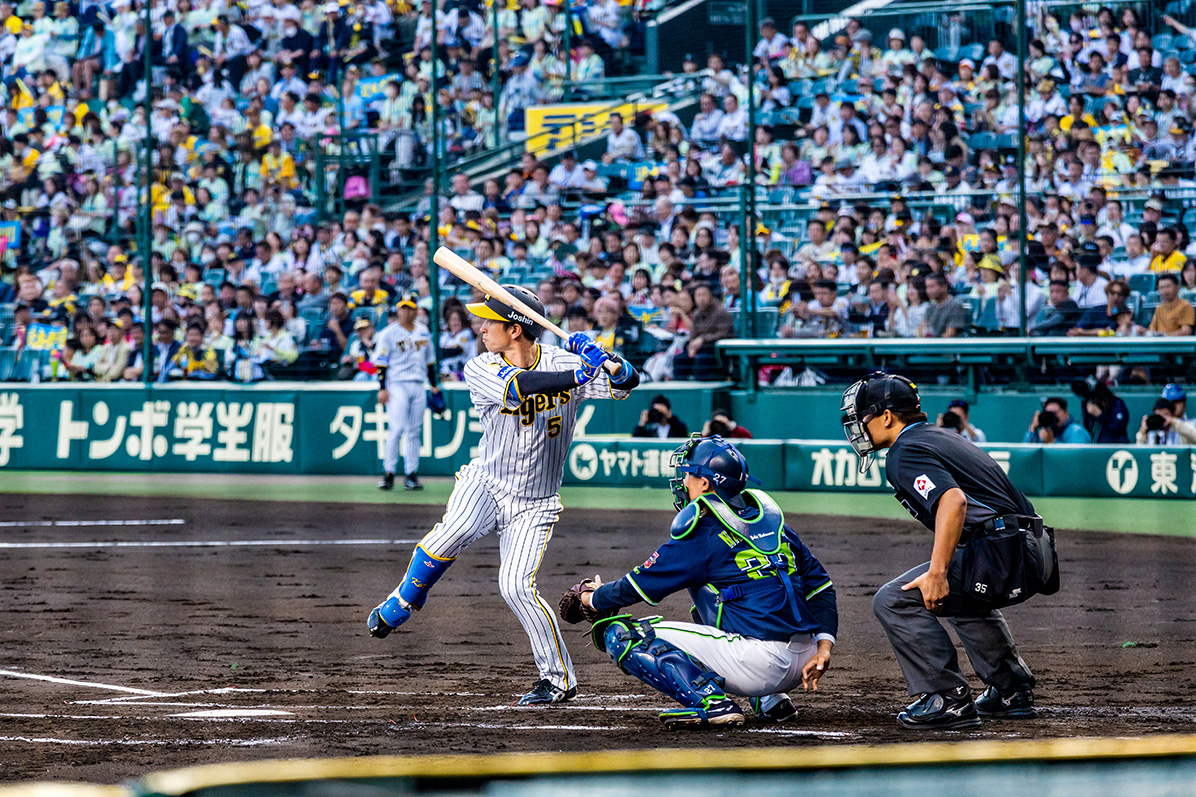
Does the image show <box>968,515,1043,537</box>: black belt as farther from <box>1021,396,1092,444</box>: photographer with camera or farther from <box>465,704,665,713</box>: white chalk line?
<box>1021,396,1092,444</box>: photographer with camera

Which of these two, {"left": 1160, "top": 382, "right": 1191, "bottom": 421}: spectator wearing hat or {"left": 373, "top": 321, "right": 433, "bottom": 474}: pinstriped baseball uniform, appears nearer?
{"left": 1160, "top": 382, "right": 1191, "bottom": 421}: spectator wearing hat

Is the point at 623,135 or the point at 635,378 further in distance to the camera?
the point at 623,135

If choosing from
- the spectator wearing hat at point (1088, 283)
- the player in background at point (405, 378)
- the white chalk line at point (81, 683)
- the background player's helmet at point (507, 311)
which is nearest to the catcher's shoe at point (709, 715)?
the background player's helmet at point (507, 311)

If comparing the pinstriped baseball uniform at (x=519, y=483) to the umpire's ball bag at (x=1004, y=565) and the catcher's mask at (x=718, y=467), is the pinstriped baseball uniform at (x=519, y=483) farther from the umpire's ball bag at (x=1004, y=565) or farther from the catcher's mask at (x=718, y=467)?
the umpire's ball bag at (x=1004, y=565)

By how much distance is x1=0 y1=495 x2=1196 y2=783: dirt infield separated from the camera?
5.91 metres

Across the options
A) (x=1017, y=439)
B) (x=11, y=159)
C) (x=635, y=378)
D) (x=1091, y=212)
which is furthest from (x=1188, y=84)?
(x=11, y=159)

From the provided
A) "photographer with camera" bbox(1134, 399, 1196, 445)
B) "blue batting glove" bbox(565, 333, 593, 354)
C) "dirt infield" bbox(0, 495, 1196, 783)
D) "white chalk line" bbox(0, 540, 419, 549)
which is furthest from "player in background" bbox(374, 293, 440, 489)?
"blue batting glove" bbox(565, 333, 593, 354)

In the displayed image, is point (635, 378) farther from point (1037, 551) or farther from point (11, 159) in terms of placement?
point (11, 159)

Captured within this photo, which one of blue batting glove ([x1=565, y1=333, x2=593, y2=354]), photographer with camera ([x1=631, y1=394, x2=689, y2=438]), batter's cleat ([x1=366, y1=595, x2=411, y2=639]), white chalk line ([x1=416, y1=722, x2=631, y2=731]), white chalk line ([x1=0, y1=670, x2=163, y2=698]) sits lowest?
white chalk line ([x1=0, y1=670, x2=163, y2=698])

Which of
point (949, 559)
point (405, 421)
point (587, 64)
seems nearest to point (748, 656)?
point (949, 559)

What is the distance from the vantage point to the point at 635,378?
6.85 m

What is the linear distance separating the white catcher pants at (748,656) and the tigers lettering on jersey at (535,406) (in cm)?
124

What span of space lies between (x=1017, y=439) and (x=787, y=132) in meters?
5.49

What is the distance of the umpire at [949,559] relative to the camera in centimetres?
595
